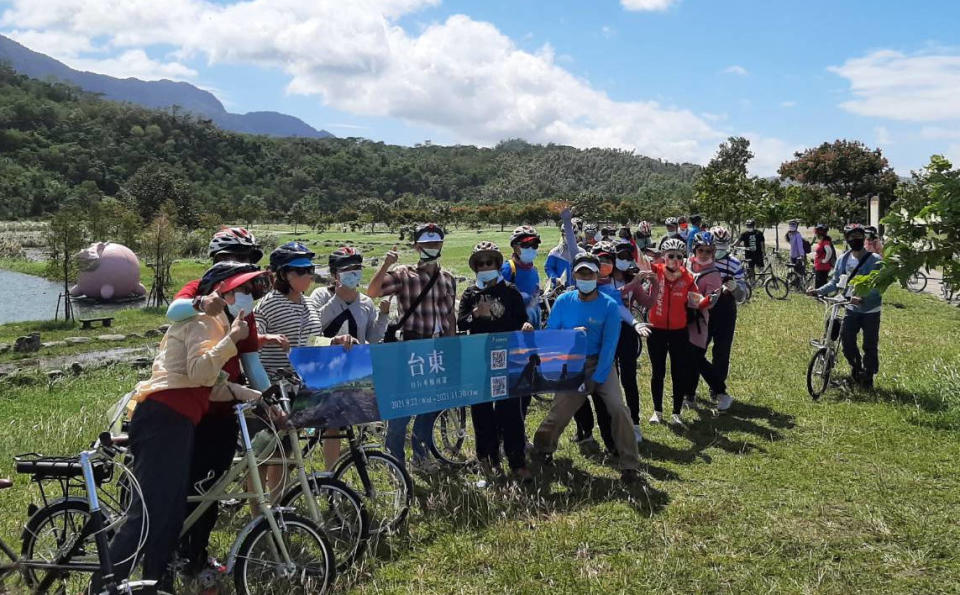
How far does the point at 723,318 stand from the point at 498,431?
395 cm

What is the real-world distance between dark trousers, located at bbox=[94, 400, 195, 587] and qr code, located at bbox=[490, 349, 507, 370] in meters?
2.84

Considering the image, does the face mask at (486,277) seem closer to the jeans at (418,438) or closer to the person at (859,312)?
the jeans at (418,438)

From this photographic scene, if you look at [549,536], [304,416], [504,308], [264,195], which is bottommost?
[549,536]

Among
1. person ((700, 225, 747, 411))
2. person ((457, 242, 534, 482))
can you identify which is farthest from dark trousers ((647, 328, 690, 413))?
person ((457, 242, 534, 482))

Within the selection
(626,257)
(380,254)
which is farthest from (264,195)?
(626,257)

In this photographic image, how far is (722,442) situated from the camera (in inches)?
295

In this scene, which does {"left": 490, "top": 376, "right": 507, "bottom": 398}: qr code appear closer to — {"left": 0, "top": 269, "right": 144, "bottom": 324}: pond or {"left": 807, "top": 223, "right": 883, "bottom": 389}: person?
{"left": 807, "top": 223, "right": 883, "bottom": 389}: person

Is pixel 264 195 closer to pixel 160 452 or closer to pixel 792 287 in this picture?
pixel 792 287

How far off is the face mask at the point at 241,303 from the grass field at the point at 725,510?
193 centimetres

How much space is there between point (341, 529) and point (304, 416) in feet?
2.71

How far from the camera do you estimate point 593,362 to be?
21.0 ft

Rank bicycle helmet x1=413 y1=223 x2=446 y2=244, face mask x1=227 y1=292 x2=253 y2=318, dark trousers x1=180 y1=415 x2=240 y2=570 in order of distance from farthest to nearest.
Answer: bicycle helmet x1=413 y1=223 x2=446 y2=244, dark trousers x1=180 y1=415 x2=240 y2=570, face mask x1=227 y1=292 x2=253 y2=318

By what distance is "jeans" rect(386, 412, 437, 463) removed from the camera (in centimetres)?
604

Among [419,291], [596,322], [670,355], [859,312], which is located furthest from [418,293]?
[859,312]
